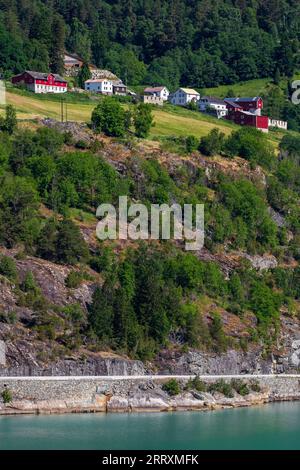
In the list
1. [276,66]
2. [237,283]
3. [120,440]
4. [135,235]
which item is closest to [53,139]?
[135,235]

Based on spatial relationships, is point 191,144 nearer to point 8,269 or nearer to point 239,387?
point 8,269

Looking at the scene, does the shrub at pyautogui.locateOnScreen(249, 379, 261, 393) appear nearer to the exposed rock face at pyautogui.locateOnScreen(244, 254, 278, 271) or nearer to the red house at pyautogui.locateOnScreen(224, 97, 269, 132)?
the exposed rock face at pyautogui.locateOnScreen(244, 254, 278, 271)

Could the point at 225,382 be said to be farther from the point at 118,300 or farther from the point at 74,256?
the point at 74,256

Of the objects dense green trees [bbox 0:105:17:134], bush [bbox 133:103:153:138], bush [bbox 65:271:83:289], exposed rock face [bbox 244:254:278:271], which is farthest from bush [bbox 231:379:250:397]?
bush [bbox 133:103:153:138]

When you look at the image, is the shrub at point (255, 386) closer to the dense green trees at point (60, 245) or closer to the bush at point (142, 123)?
the dense green trees at point (60, 245)

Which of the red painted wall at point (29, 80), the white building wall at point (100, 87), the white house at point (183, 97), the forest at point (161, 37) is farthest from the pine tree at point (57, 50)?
the white house at point (183, 97)

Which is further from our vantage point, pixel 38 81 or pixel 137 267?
pixel 38 81

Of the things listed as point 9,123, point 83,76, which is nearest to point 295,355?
point 9,123
